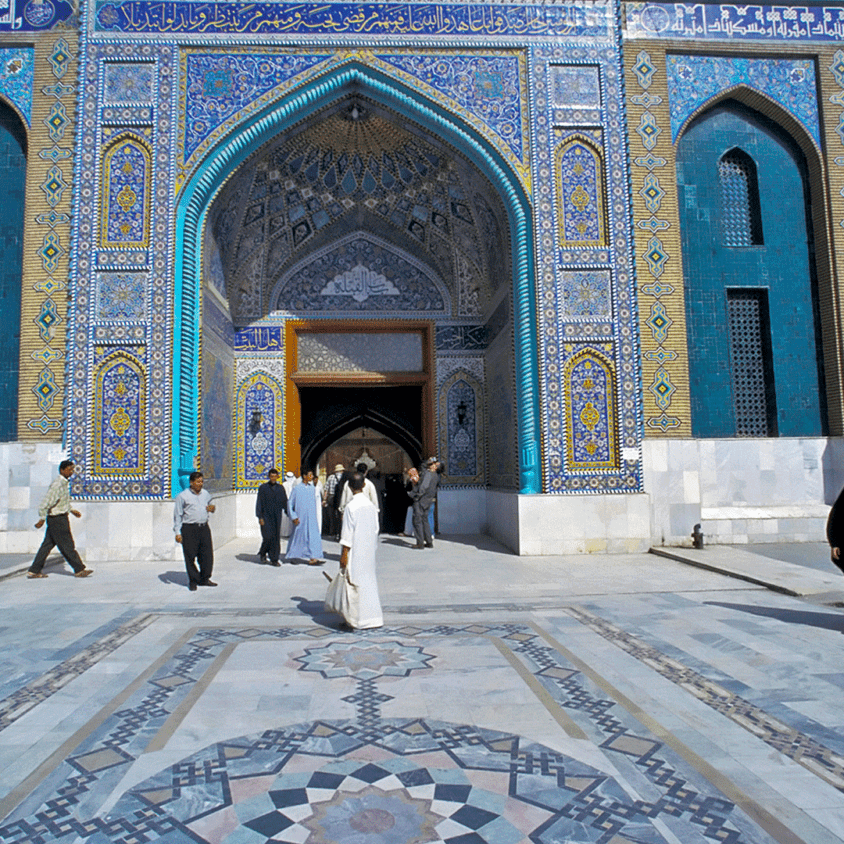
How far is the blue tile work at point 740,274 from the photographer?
7.99m

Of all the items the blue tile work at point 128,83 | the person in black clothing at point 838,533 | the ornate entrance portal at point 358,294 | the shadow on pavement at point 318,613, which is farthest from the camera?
the ornate entrance portal at point 358,294

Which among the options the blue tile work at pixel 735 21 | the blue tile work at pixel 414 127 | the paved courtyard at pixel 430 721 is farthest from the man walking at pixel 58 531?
the blue tile work at pixel 735 21

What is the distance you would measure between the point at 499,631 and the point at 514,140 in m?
5.92

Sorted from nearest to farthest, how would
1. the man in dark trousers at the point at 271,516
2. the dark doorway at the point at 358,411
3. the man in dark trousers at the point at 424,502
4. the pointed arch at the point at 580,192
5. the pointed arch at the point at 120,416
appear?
the man in dark trousers at the point at 271,516 → the pointed arch at the point at 120,416 → the pointed arch at the point at 580,192 → the man in dark trousers at the point at 424,502 → the dark doorway at the point at 358,411

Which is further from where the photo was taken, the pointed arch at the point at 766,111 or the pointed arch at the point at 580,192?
the pointed arch at the point at 766,111

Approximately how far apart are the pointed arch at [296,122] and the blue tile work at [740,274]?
2.09 m

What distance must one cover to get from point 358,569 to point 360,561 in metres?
0.05

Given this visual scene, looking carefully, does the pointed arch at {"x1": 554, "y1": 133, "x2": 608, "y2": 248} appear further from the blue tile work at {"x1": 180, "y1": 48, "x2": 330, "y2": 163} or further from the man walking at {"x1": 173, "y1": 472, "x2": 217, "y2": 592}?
the man walking at {"x1": 173, "y1": 472, "x2": 217, "y2": 592}

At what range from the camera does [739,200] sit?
27.5ft

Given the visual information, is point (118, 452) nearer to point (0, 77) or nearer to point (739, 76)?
point (0, 77)

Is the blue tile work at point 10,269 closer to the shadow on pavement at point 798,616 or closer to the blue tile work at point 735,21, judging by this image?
the shadow on pavement at point 798,616

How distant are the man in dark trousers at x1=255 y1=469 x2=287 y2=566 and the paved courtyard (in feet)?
6.68

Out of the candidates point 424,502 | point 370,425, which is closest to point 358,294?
point 424,502

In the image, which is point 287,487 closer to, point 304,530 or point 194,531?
point 304,530
